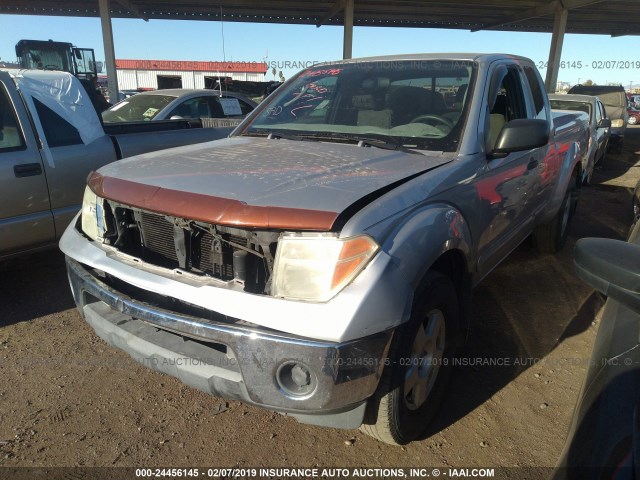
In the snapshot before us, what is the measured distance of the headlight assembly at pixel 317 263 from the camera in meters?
1.73

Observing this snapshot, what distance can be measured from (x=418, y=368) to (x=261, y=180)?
1122 mm

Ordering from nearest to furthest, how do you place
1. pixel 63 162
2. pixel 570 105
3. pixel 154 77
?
pixel 63 162
pixel 570 105
pixel 154 77

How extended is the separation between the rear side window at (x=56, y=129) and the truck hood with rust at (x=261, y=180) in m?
1.75

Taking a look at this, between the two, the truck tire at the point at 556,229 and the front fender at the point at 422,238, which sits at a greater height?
the front fender at the point at 422,238

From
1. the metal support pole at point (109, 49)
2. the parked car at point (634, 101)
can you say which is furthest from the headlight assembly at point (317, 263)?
the parked car at point (634, 101)

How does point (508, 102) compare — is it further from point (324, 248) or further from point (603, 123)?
point (603, 123)

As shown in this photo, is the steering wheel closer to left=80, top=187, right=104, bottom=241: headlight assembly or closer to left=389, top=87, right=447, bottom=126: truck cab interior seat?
left=389, top=87, right=447, bottom=126: truck cab interior seat

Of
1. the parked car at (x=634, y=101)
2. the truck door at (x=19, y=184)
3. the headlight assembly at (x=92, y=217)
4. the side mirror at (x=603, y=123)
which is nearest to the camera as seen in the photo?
the headlight assembly at (x=92, y=217)

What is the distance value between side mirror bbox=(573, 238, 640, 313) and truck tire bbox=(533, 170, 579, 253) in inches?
140

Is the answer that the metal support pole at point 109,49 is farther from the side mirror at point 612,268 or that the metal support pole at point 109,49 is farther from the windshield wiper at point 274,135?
the side mirror at point 612,268

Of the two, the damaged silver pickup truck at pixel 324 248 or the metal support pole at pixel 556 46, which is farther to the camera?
the metal support pole at pixel 556 46

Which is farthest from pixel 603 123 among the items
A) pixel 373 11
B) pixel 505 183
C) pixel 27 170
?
pixel 373 11

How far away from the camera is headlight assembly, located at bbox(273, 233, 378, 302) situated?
1731mm

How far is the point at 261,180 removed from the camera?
6.73 feet
